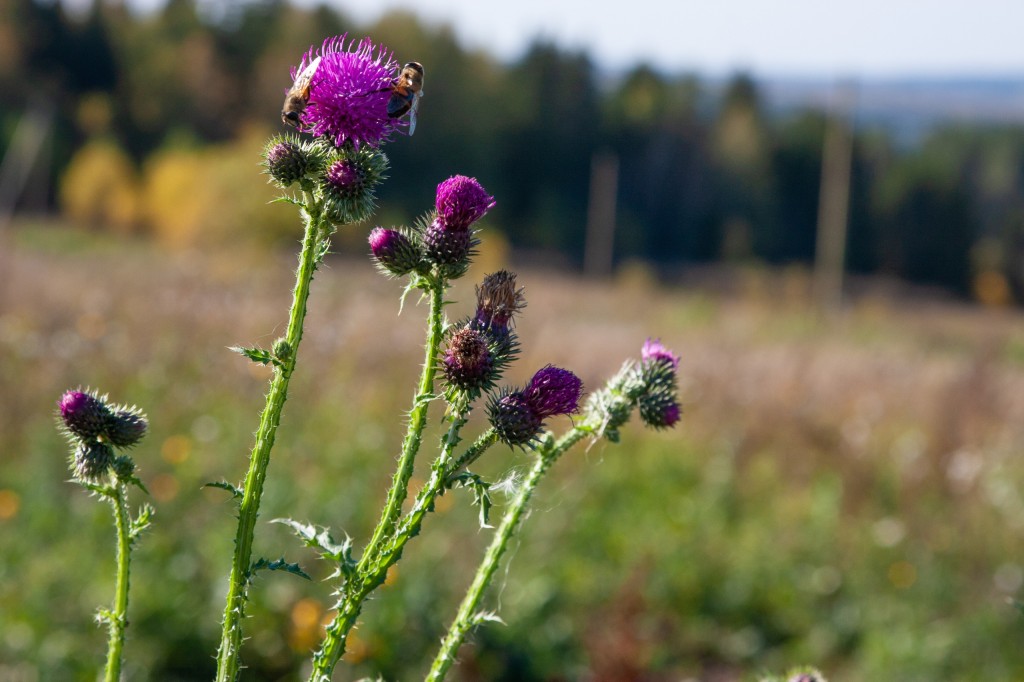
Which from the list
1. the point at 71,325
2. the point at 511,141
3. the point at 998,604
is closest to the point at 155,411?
the point at 71,325

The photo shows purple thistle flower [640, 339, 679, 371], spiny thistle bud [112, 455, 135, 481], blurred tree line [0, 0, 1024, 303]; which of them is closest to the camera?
spiny thistle bud [112, 455, 135, 481]

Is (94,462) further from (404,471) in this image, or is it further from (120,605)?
(404,471)

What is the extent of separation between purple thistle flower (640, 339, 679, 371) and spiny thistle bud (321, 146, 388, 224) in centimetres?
40

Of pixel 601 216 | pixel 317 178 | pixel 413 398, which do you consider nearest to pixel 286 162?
pixel 317 178

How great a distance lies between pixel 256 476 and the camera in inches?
34.0

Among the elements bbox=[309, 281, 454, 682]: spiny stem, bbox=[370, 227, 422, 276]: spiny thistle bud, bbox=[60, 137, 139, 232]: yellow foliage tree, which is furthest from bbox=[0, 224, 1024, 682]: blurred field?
bbox=[60, 137, 139, 232]: yellow foliage tree

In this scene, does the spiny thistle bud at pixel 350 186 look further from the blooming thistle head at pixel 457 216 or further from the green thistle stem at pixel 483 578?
the green thistle stem at pixel 483 578

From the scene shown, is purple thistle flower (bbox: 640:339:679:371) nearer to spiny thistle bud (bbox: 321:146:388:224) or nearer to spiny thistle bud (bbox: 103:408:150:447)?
spiny thistle bud (bbox: 321:146:388:224)

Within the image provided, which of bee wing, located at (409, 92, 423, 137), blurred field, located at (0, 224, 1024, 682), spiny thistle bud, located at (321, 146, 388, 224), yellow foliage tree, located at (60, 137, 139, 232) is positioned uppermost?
bee wing, located at (409, 92, 423, 137)

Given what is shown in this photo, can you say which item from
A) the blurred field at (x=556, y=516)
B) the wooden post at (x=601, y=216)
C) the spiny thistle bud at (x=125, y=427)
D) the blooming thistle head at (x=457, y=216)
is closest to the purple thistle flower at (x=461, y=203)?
the blooming thistle head at (x=457, y=216)

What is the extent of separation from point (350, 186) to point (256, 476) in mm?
324

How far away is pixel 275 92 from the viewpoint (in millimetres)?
37875

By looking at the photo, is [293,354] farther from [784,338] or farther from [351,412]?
[784,338]

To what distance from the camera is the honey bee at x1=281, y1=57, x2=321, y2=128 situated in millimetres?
1021
